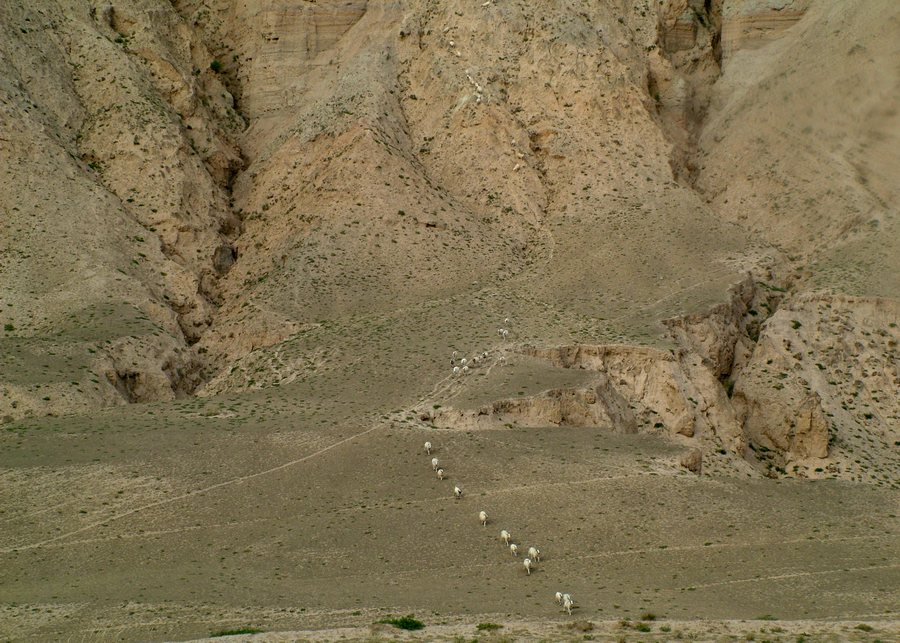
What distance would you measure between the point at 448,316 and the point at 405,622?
23.9 m

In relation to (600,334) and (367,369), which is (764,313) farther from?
(367,369)

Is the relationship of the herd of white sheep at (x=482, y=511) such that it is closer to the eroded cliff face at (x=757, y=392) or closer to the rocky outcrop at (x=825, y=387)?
the eroded cliff face at (x=757, y=392)

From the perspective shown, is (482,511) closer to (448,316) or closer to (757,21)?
(448,316)

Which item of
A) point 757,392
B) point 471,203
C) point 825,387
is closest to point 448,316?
point 471,203

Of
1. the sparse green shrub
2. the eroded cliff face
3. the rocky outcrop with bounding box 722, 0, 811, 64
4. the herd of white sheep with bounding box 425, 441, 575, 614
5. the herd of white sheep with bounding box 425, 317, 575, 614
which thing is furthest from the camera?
the rocky outcrop with bounding box 722, 0, 811, 64

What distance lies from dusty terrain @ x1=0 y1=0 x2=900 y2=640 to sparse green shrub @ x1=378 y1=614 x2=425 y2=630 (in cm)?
72

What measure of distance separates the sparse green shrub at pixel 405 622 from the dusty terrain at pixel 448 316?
2.35 ft

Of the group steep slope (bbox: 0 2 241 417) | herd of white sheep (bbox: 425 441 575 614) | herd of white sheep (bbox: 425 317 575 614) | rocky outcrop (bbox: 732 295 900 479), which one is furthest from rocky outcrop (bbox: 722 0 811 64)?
herd of white sheep (bbox: 425 441 575 614)

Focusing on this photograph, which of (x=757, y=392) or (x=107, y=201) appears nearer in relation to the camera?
(x=757, y=392)

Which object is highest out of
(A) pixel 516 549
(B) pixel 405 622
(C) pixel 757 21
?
(C) pixel 757 21

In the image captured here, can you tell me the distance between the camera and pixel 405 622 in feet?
102

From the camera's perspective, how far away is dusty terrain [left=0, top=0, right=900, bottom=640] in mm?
36219

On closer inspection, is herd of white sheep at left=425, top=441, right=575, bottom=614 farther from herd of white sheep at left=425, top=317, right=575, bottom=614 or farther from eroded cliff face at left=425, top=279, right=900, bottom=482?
eroded cliff face at left=425, top=279, right=900, bottom=482

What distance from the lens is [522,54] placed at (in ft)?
212
